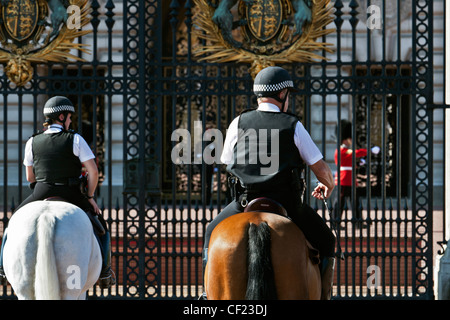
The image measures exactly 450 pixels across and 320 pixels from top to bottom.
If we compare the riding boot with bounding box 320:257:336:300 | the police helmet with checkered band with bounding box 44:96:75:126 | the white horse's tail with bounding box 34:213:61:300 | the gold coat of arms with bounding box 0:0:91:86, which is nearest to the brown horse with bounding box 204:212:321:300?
the riding boot with bounding box 320:257:336:300

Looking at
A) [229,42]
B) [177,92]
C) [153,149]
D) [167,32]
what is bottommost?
[153,149]

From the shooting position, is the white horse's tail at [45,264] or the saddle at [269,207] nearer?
the saddle at [269,207]

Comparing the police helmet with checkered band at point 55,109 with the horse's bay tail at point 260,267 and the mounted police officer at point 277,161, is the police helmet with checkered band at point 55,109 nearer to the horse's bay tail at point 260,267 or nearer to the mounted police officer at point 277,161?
the mounted police officer at point 277,161

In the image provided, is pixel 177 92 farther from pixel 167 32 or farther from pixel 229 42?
pixel 167 32

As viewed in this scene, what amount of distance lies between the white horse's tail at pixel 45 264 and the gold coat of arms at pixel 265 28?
320cm

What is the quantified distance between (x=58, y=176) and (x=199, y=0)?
2617 millimetres

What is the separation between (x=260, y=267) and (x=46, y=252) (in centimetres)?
166

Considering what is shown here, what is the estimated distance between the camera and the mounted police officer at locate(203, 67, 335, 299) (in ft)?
16.3

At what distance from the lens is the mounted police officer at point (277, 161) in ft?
16.3

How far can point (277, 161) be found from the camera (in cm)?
500

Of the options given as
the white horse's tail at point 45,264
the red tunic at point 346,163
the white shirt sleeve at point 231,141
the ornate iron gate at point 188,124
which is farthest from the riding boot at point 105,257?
the red tunic at point 346,163

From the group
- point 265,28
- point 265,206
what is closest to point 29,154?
point 265,206

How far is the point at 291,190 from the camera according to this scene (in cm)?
510
